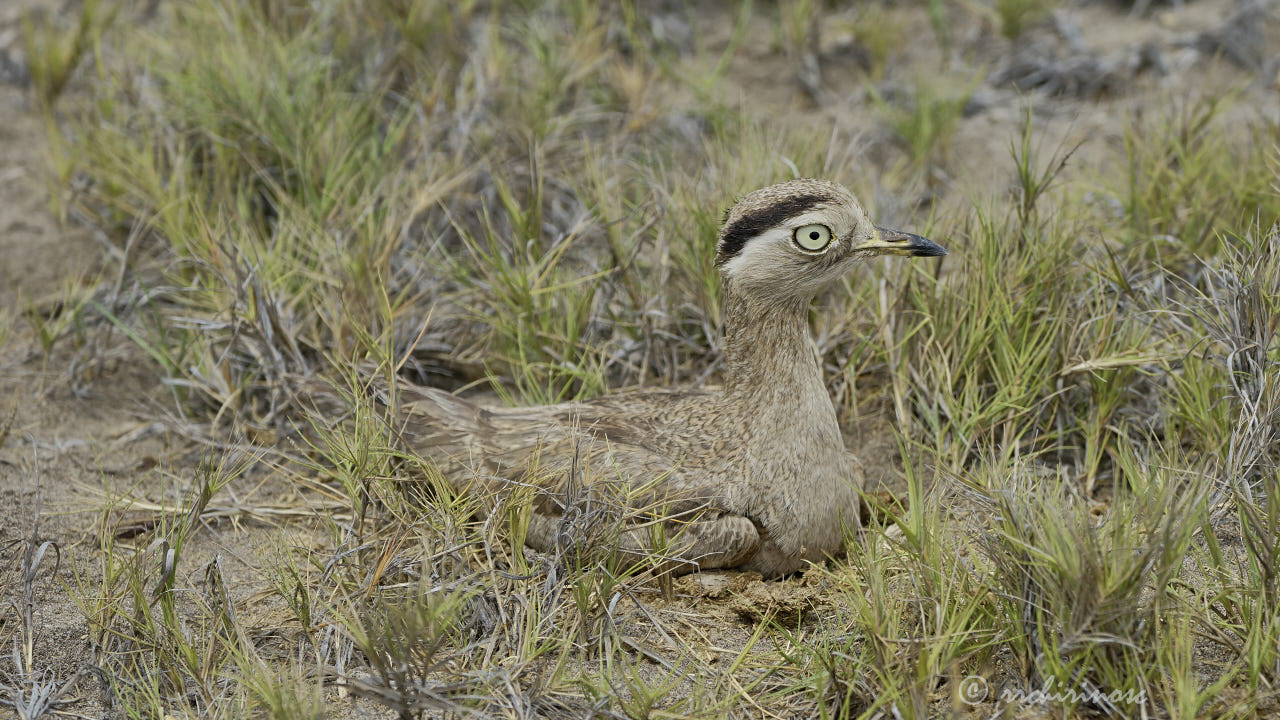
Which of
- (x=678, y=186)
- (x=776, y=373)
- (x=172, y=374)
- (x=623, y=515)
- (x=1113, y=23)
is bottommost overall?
(x=172, y=374)

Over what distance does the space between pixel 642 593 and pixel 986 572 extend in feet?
3.50

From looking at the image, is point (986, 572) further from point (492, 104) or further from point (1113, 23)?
point (1113, 23)

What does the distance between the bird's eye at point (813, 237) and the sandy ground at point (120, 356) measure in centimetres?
99

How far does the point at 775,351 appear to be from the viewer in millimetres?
3918

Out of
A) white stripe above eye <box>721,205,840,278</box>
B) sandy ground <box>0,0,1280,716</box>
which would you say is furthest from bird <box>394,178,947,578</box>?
sandy ground <box>0,0,1280,716</box>

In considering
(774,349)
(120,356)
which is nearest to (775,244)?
(774,349)

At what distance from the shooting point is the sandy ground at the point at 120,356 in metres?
3.76

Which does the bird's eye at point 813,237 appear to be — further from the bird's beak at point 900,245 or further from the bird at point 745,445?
the bird's beak at point 900,245

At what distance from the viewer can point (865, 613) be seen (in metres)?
3.08

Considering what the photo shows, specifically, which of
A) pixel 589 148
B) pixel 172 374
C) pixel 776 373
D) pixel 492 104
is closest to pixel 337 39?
pixel 492 104

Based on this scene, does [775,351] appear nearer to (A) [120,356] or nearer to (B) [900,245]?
(B) [900,245]

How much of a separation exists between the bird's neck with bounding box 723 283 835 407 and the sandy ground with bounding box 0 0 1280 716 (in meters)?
→ 0.61

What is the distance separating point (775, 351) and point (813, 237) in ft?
1.35

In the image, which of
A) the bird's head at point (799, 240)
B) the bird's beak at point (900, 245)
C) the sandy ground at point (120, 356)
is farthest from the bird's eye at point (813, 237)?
the sandy ground at point (120, 356)
